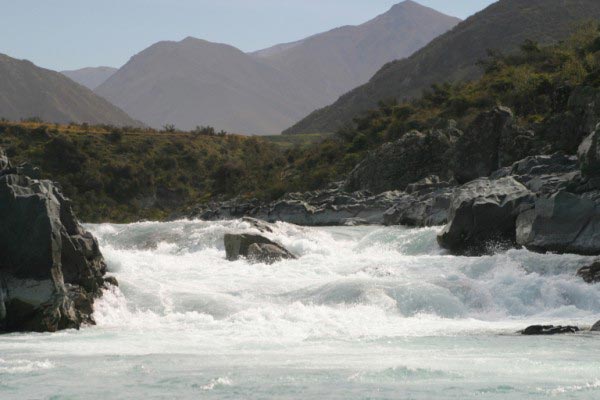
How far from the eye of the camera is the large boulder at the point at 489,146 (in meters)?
43.6

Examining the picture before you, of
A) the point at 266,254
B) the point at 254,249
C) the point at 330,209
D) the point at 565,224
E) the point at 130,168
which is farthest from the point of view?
the point at 130,168

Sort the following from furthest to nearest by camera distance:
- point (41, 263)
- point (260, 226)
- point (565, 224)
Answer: point (260, 226) < point (565, 224) < point (41, 263)

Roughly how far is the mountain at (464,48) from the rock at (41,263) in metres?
97.0

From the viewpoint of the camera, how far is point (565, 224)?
26.3m

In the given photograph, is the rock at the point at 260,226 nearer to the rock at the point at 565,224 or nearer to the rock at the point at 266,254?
the rock at the point at 266,254

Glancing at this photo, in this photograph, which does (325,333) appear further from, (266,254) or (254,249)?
(254,249)

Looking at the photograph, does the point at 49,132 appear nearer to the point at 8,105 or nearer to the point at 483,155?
the point at 483,155

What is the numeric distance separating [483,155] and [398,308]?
24255 millimetres

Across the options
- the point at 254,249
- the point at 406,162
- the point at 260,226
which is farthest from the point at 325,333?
the point at 406,162

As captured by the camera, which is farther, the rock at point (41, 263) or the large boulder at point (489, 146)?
the large boulder at point (489, 146)

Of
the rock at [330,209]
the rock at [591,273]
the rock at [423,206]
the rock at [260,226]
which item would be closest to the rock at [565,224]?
the rock at [591,273]

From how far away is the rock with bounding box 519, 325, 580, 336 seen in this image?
18031 millimetres

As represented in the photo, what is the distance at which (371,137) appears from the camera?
228 ft

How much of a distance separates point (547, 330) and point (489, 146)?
2713 cm
